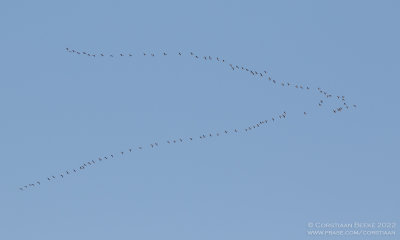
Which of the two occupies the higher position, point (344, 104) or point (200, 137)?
point (344, 104)

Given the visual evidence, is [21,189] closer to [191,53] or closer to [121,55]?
[121,55]

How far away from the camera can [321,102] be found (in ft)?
267

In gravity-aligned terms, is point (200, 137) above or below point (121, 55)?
below

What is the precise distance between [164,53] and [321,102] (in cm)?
1899

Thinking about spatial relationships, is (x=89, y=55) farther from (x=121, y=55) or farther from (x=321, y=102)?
(x=321, y=102)

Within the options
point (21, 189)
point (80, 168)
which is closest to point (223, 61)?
point (80, 168)

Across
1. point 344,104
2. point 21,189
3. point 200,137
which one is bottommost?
point 21,189

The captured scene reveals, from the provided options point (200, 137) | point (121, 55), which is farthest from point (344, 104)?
point (121, 55)

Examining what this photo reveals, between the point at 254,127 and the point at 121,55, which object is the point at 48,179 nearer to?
the point at 121,55

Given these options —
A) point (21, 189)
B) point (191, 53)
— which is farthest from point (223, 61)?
point (21, 189)

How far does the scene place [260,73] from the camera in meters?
81.8

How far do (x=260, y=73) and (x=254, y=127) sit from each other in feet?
20.4

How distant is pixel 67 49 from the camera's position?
84.4 metres

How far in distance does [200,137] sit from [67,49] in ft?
62.8
